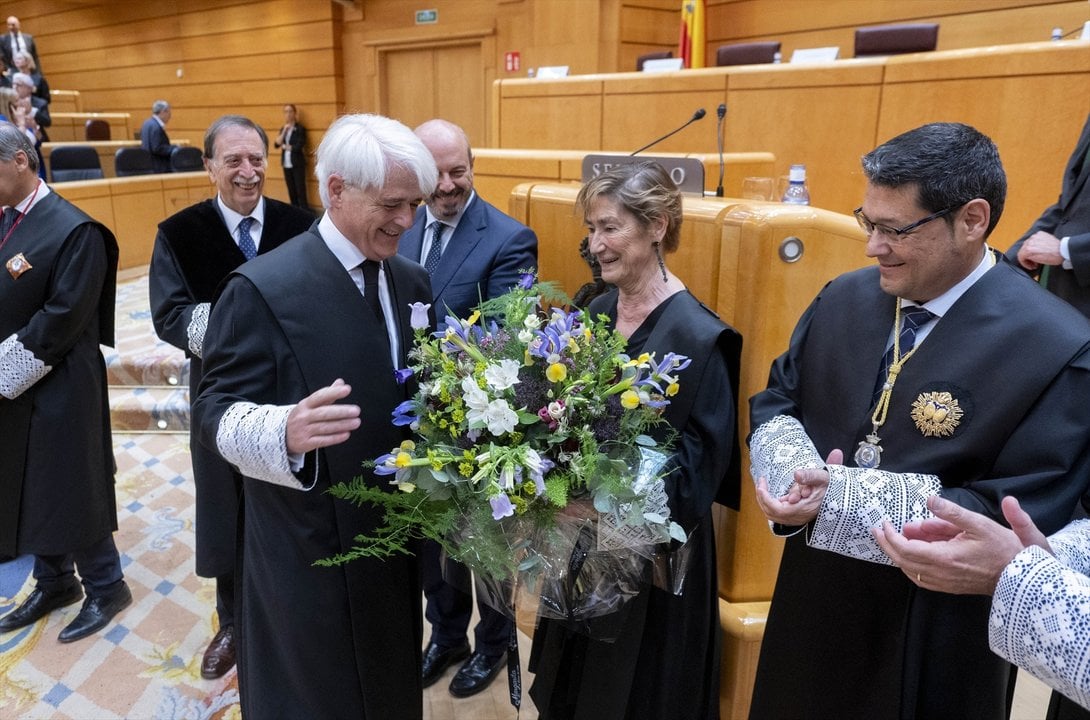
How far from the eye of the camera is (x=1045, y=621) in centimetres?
96

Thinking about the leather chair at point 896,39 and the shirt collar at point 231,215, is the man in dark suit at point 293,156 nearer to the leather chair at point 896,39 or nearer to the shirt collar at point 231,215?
the leather chair at point 896,39

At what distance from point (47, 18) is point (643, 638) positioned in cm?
1915

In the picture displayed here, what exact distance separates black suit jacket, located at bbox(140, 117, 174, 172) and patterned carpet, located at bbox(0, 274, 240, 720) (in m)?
6.33

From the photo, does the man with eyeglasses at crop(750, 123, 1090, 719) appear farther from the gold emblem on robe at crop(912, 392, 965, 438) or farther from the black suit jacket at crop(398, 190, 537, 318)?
the black suit jacket at crop(398, 190, 537, 318)

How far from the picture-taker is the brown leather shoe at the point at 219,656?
2541mm

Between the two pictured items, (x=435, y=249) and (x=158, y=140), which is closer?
(x=435, y=249)

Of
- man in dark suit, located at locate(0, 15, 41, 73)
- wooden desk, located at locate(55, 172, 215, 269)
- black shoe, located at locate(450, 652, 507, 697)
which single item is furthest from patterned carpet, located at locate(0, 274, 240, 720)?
man in dark suit, located at locate(0, 15, 41, 73)

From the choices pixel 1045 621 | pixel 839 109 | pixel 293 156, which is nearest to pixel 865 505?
pixel 1045 621

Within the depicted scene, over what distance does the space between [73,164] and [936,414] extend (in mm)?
9493

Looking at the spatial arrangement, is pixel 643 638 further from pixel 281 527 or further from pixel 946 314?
pixel 946 314

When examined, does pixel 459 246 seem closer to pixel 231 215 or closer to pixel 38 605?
pixel 231 215

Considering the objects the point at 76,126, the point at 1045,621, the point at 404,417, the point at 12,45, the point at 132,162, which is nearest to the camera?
the point at 1045,621

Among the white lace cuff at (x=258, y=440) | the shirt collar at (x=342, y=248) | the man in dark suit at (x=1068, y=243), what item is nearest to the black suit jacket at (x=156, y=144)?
the shirt collar at (x=342, y=248)

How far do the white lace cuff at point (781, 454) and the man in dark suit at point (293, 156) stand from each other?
35.8ft
